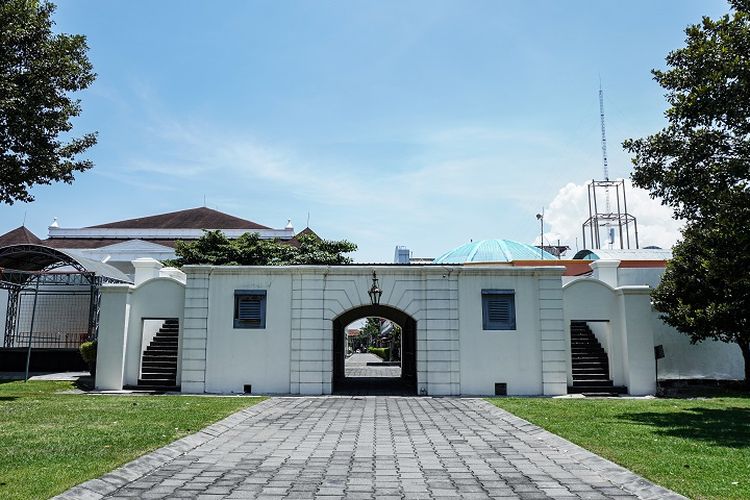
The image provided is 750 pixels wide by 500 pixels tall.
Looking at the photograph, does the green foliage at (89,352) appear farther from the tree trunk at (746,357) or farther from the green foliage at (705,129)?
the tree trunk at (746,357)

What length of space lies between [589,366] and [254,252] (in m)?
19.8

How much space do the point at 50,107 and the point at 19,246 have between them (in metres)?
11.8

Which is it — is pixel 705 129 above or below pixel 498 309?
above

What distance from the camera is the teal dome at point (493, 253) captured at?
29953 millimetres

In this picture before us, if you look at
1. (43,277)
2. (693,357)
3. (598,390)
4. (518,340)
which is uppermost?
(43,277)

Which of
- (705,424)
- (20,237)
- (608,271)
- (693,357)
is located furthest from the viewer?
(20,237)

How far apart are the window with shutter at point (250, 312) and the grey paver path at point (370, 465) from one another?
587 cm

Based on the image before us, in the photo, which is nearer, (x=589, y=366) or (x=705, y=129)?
(x=705, y=129)

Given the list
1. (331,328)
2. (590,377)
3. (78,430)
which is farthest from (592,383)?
(78,430)

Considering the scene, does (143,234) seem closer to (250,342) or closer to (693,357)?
(250,342)

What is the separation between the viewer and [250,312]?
1769 centimetres

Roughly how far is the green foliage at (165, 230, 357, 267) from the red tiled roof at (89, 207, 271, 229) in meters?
16.3

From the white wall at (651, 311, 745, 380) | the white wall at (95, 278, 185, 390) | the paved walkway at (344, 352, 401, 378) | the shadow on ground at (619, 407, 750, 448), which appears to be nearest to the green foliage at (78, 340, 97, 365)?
the white wall at (95, 278, 185, 390)

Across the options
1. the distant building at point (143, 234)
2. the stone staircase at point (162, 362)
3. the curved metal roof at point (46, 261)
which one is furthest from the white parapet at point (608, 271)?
the distant building at point (143, 234)
